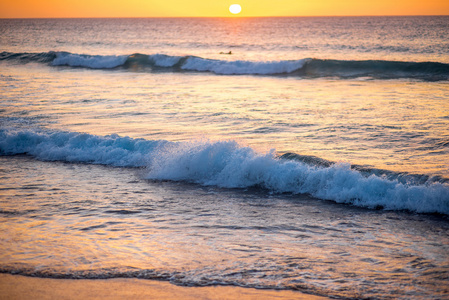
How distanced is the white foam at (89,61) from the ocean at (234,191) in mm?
16209

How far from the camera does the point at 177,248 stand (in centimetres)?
555

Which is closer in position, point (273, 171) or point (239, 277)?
point (239, 277)

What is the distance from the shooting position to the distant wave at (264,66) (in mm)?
24734

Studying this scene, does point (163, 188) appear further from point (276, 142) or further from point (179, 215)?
point (276, 142)

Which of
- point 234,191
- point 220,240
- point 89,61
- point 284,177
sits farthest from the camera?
point 89,61

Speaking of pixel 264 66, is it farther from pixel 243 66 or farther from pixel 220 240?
pixel 220 240

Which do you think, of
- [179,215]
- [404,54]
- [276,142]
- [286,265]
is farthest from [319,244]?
[404,54]

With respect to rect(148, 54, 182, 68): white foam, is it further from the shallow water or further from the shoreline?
the shoreline

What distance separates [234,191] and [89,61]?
1125 inches

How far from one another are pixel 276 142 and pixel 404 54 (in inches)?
1111

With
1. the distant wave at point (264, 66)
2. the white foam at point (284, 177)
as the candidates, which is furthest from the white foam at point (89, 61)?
the white foam at point (284, 177)

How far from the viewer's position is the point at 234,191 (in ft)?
26.9

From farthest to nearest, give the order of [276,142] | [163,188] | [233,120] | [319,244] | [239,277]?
1. [233,120]
2. [276,142]
3. [163,188]
4. [319,244]
5. [239,277]

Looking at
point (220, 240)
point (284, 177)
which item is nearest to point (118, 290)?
point (220, 240)
